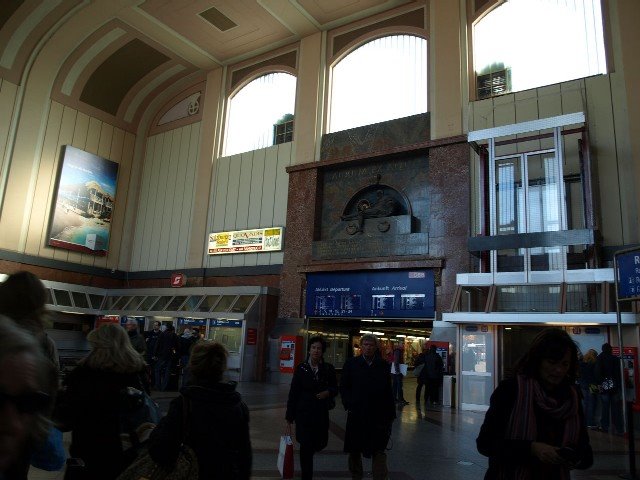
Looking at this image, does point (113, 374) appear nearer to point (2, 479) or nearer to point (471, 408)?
point (2, 479)

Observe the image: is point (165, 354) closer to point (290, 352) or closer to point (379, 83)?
point (290, 352)

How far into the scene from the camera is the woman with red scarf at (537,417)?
232 cm

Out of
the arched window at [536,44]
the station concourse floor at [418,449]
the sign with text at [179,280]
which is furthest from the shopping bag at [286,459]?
the sign with text at [179,280]

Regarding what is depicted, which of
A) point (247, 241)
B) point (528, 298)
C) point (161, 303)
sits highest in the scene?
point (247, 241)

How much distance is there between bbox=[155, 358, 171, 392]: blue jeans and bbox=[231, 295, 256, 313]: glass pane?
19.0 ft

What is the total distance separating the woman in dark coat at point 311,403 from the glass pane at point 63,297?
59.1ft

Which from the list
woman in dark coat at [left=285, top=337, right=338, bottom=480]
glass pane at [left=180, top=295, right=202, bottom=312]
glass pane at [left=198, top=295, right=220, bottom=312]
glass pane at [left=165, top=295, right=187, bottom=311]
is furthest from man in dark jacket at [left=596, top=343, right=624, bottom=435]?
glass pane at [left=165, top=295, right=187, bottom=311]

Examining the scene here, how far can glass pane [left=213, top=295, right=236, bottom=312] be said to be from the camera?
59.6 ft

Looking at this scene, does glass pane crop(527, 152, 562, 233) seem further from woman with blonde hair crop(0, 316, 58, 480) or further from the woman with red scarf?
woman with blonde hair crop(0, 316, 58, 480)

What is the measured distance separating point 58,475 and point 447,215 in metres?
12.7

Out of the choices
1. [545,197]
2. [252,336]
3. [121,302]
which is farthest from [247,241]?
[545,197]

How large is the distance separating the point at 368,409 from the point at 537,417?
281 centimetres

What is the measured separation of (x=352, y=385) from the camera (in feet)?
17.0

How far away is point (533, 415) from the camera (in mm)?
2336
